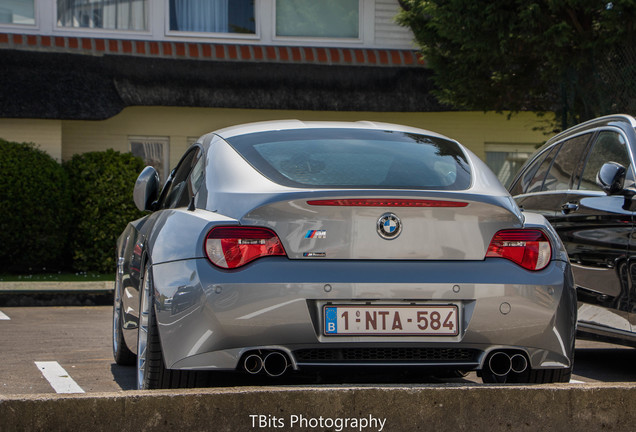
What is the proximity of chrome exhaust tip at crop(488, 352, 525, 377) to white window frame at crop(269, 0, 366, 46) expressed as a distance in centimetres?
1410

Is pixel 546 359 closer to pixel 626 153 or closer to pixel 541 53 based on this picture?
pixel 626 153

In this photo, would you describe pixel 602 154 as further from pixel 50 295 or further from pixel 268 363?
pixel 50 295

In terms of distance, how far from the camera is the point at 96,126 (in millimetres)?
18094

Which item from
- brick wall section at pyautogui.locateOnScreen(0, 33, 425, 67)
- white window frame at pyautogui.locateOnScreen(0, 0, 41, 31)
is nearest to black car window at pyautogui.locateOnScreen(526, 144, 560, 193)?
brick wall section at pyautogui.locateOnScreen(0, 33, 425, 67)

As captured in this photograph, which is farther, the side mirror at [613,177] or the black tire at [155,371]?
the side mirror at [613,177]

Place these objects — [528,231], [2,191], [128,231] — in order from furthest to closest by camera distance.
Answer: [2,191], [128,231], [528,231]

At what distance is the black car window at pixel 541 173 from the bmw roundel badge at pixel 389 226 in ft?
11.8

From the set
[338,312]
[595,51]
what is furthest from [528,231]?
[595,51]

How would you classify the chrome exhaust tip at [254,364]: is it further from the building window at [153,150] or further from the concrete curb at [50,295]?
the building window at [153,150]

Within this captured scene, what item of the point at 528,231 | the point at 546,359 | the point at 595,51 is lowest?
the point at 546,359

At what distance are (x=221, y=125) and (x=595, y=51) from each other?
24.8 feet

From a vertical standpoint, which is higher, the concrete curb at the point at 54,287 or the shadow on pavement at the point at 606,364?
the shadow on pavement at the point at 606,364

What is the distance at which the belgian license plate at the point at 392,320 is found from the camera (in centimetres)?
450

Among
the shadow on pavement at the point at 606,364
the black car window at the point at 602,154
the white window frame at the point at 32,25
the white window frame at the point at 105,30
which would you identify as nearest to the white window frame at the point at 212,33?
the white window frame at the point at 105,30
